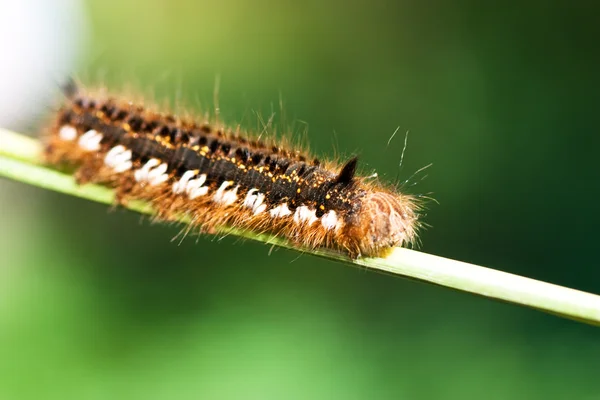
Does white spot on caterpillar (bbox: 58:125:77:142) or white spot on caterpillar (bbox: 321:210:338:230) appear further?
white spot on caterpillar (bbox: 58:125:77:142)

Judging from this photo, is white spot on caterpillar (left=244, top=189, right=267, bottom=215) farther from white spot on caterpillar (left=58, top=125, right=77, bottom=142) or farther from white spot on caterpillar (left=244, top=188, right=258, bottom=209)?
white spot on caterpillar (left=58, top=125, right=77, bottom=142)

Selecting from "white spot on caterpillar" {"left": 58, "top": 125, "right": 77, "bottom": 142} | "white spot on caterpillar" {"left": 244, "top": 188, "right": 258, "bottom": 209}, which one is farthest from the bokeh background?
"white spot on caterpillar" {"left": 244, "top": 188, "right": 258, "bottom": 209}

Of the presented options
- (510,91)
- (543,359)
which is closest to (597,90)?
(510,91)

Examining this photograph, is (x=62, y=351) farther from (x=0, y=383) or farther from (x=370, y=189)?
(x=370, y=189)

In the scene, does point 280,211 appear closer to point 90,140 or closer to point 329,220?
point 329,220

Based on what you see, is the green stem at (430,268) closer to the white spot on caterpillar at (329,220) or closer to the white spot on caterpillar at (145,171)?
the white spot on caterpillar at (329,220)

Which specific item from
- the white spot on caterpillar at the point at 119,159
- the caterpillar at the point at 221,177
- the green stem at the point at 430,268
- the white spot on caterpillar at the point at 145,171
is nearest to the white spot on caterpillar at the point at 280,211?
the caterpillar at the point at 221,177
